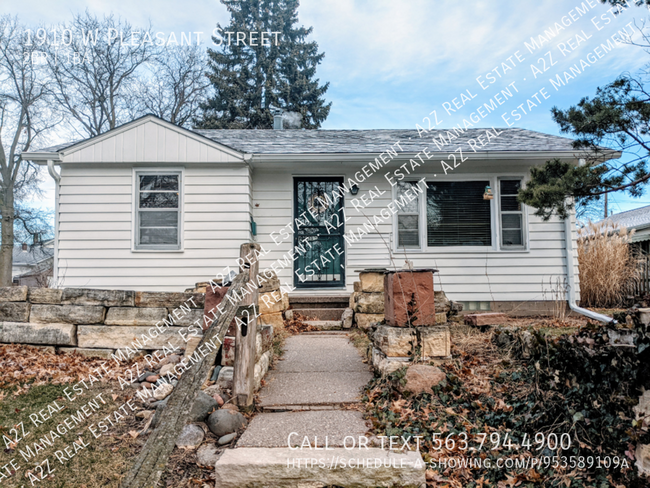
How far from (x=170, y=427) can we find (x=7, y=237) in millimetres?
16086

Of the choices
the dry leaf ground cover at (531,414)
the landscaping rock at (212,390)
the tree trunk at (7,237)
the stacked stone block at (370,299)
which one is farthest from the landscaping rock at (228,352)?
the tree trunk at (7,237)

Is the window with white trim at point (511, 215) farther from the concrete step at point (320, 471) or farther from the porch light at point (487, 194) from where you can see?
the concrete step at point (320, 471)

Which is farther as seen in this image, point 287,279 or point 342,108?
point 342,108

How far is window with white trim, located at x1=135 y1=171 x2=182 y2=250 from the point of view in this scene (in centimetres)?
743

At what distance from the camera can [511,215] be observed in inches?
304

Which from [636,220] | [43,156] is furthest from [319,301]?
[636,220]

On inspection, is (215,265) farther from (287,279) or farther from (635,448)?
(635,448)

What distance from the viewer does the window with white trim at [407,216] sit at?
773cm

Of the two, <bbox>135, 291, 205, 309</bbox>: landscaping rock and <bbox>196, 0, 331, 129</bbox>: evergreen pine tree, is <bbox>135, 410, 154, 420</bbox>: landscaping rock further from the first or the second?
<bbox>196, 0, 331, 129</bbox>: evergreen pine tree

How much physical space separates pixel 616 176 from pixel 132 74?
62.6ft

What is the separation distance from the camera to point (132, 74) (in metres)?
18.3

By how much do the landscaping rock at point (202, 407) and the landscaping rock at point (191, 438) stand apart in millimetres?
112

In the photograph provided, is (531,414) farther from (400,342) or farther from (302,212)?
(302,212)

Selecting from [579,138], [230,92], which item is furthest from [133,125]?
[230,92]
